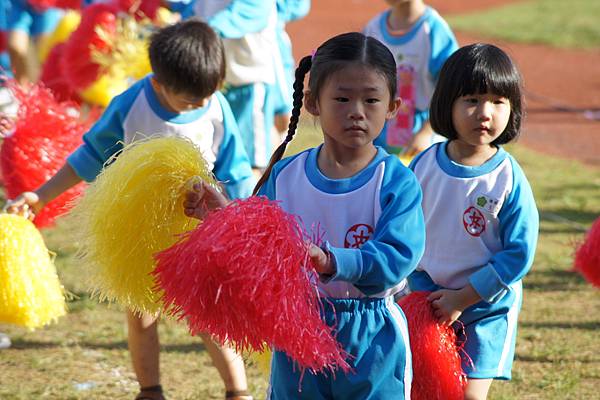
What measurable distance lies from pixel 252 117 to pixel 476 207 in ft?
8.56

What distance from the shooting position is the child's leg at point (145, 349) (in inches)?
167

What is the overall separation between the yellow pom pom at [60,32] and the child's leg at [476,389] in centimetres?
628

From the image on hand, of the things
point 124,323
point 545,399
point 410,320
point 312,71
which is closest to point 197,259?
point 312,71

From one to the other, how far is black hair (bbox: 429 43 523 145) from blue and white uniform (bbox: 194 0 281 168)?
2.26 metres

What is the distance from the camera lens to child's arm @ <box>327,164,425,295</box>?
8.93 ft

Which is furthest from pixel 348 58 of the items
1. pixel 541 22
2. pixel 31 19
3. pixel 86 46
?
pixel 541 22

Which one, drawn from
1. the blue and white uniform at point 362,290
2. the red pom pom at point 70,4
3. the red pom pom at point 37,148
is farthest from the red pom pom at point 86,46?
the blue and white uniform at point 362,290

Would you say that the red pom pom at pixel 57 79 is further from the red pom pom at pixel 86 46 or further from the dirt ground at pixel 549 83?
the dirt ground at pixel 549 83

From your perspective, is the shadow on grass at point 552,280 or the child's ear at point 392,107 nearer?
the child's ear at point 392,107

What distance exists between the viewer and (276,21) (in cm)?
634

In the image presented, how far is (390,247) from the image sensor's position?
9.11 feet

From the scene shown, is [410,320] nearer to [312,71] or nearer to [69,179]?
[312,71]

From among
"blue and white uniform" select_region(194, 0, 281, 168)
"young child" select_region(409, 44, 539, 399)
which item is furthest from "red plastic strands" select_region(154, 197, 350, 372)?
"blue and white uniform" select_region(194, 0, 281, 168)

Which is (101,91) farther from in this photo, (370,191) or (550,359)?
(370,191)
